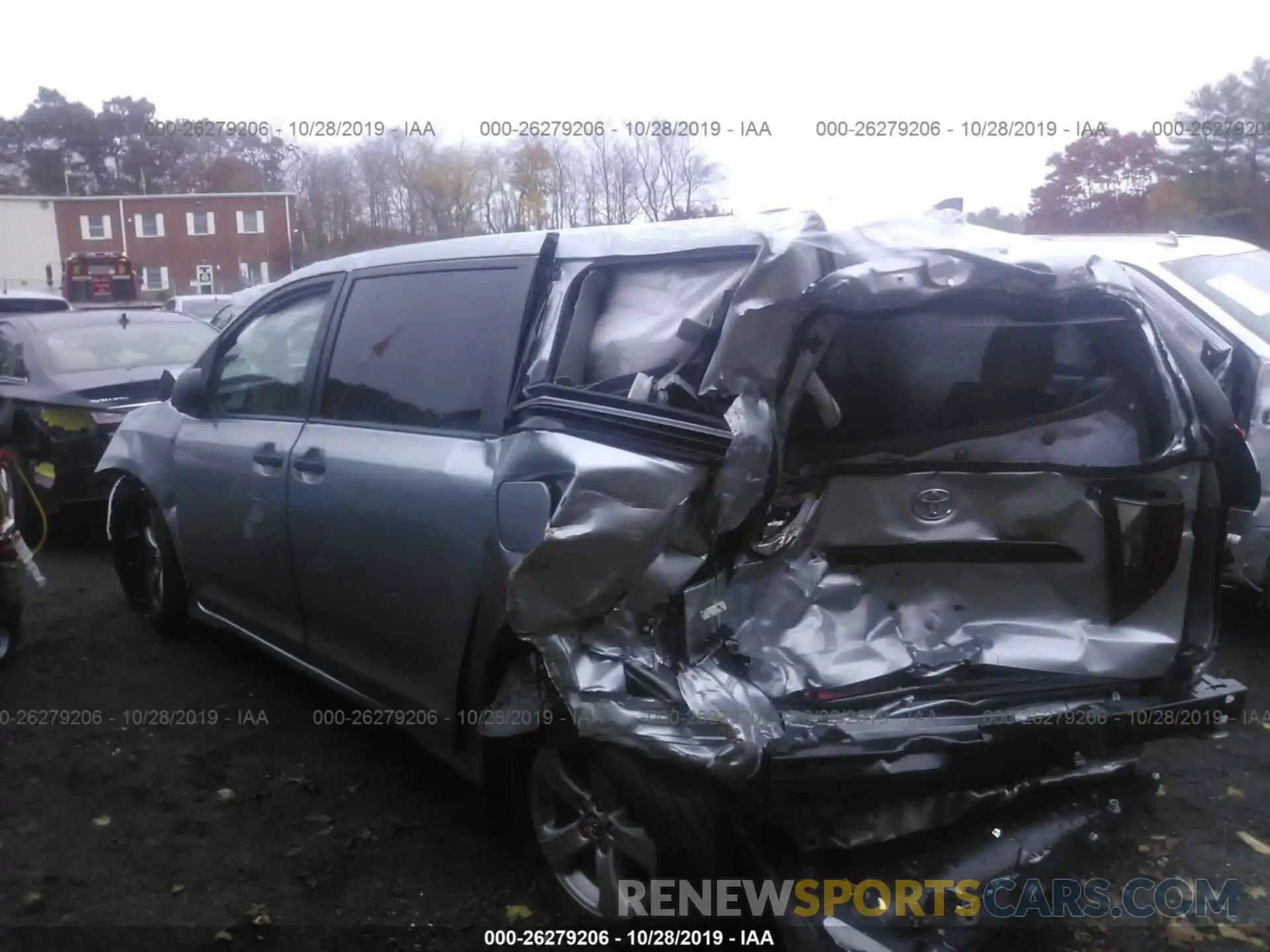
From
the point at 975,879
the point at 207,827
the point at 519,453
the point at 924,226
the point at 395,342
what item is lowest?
the point at 207,827

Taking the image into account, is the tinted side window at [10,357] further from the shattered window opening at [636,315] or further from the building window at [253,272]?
the building window at [253,272]

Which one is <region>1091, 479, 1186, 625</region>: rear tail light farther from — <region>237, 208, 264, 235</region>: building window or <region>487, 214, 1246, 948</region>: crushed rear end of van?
<region>237, 208, 264, 235</region>: building window

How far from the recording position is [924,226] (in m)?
2.92

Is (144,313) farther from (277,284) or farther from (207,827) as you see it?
(207,827)

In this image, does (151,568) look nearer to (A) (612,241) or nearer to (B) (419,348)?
(B) (419,348)

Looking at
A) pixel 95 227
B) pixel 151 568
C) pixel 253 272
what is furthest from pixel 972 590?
pixel 95 227

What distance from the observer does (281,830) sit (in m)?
3.58

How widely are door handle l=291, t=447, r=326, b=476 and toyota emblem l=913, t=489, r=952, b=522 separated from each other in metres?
2.01

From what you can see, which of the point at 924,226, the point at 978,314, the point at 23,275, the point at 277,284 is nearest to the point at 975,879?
the point at 978,314

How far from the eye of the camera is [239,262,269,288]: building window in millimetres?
45438

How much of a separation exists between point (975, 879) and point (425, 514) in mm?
1797

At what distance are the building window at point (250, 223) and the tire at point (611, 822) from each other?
4652 cm

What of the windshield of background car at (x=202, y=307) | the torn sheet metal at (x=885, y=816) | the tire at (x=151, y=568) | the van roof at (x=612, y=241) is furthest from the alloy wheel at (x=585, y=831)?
the windshield of background car at (x=202, y=307)

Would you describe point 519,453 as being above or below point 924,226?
below
